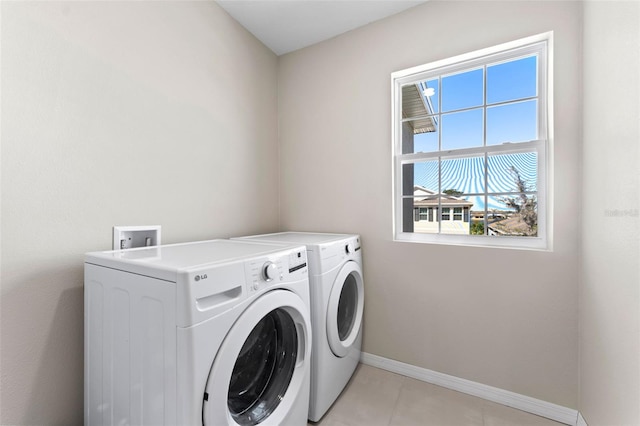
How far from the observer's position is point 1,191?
980mm

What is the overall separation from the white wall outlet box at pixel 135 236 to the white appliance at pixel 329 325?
23.7 inches

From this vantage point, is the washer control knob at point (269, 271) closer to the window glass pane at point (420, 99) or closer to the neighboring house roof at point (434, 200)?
the neighboring house roof at point (434, 200)

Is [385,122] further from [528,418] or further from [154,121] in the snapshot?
[528,418]

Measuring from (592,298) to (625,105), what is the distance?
2.81ft

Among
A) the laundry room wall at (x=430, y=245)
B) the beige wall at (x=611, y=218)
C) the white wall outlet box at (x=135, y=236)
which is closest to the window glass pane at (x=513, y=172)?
the laundry room wall at (x=430, y=245)

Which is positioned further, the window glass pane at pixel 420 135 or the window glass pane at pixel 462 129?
the window glass pane at pixel 420 135

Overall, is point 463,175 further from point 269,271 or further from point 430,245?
point 269,271

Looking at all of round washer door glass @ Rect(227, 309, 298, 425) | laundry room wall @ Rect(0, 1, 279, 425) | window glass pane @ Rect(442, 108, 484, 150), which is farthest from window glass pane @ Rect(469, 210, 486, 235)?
laundry room wall @ Rect(0, 1, 279, 425)

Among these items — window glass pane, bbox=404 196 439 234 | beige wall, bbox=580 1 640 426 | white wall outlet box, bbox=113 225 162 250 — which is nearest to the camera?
beige wall, bbox=580 1 640 426

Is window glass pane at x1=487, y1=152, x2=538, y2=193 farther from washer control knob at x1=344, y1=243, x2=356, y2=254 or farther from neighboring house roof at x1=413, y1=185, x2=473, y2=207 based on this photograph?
washer control knob at x1=344, y1=243, x2=356, y2=254

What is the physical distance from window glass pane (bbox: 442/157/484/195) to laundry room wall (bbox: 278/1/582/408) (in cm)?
37

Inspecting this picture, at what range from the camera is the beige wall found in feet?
3.07

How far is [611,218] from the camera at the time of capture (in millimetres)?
1096

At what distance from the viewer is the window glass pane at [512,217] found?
1621 millimetres
